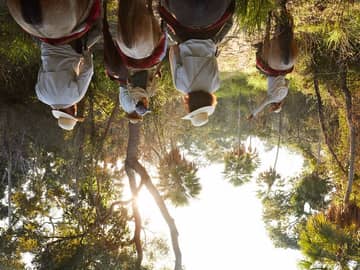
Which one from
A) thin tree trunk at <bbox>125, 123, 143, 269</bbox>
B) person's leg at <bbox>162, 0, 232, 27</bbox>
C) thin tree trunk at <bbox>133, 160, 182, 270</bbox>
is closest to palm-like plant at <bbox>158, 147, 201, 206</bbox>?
thin tree trunk at <bbox>133, 160, 182, 270</bbox>

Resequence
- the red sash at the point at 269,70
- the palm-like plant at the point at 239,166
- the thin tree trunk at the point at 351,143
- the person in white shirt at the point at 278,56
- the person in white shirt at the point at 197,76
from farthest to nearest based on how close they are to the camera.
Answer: the palm-like plant at the point at 239,166 → the thin tree trunk at the point at 351,143 → the red sash at the point at 269,70 → the person in white shirt at the point at 278,56 → the person in white shirt at the point at 197,76

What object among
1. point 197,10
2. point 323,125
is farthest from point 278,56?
point 323,125

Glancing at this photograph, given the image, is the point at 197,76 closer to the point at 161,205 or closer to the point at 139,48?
the point at 139,48

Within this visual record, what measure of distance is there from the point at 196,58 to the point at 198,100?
31 cm

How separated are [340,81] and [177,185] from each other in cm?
250

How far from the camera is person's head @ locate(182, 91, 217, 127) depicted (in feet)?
8.07

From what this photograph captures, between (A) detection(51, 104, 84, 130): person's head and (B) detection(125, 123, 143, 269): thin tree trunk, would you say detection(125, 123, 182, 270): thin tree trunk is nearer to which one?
(B) detection(125, 123, 143, 269): thin tree trunk

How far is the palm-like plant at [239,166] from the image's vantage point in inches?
269

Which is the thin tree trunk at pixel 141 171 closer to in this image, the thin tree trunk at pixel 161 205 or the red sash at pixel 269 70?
the thin tree trunk at pixel 161 205

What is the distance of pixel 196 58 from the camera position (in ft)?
8.43

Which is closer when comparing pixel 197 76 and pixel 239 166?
pixel 197 76

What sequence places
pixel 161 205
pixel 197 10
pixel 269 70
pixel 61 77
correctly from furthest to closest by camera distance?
pixel 161 205
pixel 269 70
pixel 61 77
pixel 197 10

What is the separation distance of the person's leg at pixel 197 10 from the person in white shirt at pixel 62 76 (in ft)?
2.72

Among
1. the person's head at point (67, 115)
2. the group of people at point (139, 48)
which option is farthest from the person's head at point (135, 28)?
the person's head at point (67, 115)
